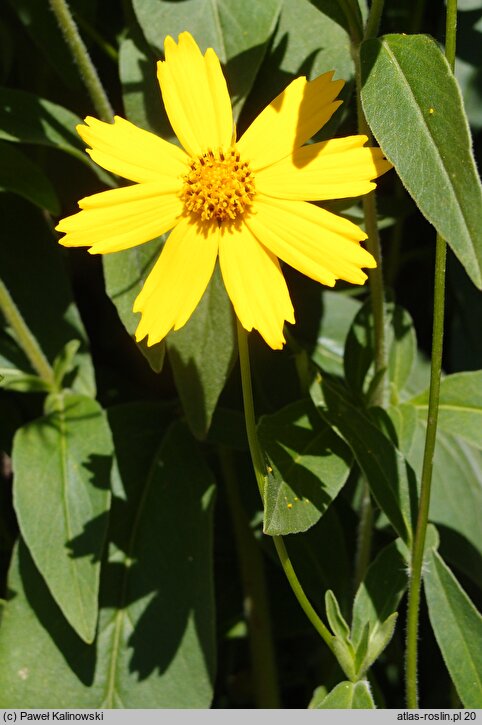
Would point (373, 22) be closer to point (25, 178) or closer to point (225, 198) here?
point (225, 198)

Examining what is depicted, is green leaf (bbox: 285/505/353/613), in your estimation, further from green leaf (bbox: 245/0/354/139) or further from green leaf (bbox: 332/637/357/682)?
green leaf (bbox: 245/0/354/139)

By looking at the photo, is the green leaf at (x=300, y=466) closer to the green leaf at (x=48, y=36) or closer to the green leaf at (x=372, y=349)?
the green leaf at (x=372, y=349)

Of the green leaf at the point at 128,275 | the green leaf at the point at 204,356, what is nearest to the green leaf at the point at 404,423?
the green leaf at the point at 204,356

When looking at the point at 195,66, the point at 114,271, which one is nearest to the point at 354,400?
the point at 114,271

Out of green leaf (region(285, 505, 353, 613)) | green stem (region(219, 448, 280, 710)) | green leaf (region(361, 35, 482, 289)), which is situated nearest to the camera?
green leaf (region(361, 35, 482, 289))

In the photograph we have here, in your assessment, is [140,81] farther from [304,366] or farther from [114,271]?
→ [304,366]

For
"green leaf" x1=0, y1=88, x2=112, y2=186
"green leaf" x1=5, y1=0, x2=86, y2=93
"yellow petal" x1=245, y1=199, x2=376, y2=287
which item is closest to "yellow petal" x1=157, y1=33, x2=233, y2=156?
"yellow petal" x1=245, y1=199, x2=376, y2=287
